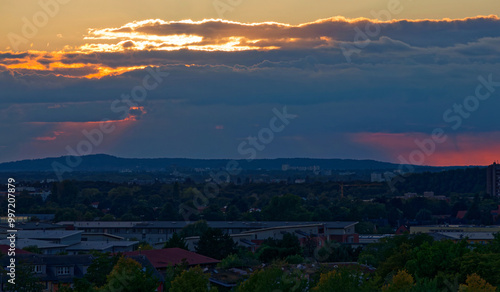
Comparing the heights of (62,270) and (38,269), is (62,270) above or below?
below

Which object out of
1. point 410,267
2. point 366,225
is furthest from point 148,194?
point 410,267

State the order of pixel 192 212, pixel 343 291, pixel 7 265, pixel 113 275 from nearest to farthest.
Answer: pixel 343 291 < pixel 113 275 < pixel 7 265 < pixel 192 212

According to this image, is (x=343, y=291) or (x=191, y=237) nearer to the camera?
(x=343, y=291)

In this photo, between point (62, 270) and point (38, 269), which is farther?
point (62, 270)

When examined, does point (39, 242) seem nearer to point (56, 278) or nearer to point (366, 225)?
point (56, 278)

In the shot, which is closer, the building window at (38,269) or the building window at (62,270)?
the building window at (38,269)

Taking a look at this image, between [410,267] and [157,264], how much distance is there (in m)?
20.2

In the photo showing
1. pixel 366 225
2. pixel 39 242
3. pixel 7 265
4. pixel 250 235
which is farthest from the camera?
pixel 366 225

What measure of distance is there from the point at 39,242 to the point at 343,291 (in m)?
44.4

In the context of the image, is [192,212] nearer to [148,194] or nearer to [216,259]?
[148,194]

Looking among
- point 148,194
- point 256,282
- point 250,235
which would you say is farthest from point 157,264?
point 148,194

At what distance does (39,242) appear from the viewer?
253 feet

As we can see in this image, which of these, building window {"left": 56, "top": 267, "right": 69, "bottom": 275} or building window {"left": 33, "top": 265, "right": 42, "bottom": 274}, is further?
building window {"left": 56, "top": 267, "right": 69, "bottom": 275}

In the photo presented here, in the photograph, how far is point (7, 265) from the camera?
52844 mm
